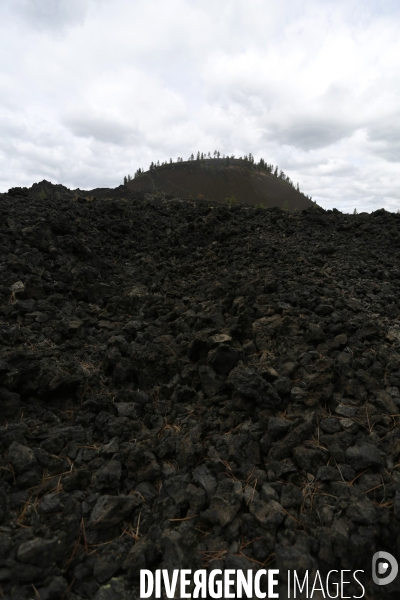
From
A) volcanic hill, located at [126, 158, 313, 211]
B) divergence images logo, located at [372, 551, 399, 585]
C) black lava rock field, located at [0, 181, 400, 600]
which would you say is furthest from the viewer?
volcanic hill, located at [126, 158, 313, 211]

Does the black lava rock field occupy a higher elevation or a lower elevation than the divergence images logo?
higher

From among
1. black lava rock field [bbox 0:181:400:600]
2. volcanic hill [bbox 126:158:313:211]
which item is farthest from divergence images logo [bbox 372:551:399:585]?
volcanic hill [bbox 126:158:313:211]

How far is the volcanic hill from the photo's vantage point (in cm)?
2205

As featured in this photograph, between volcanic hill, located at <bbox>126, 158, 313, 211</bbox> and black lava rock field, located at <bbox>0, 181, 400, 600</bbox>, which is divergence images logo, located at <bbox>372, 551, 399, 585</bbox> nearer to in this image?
black lava rock field, located at <bbox>0, 181, 400, 600</bbox>

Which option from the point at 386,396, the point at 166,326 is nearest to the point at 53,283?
the point at 166,326

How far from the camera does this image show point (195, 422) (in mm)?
2705

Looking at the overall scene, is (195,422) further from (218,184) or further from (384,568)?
(218,184)

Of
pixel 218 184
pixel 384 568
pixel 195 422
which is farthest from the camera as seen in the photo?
pixel 218 184

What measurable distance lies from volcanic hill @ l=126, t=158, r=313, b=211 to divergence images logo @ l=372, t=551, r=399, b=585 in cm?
2092

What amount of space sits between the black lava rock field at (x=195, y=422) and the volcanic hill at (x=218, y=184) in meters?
17.8

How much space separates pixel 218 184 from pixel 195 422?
72.3ft

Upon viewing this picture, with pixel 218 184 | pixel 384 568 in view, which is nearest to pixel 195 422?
pixel 384 568

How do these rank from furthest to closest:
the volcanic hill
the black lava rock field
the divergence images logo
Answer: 1. the volcanic hill
2. the black lava rock field
3. the divergence images logo

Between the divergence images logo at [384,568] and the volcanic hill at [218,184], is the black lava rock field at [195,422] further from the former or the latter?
the volcanic hill at [218,184]
